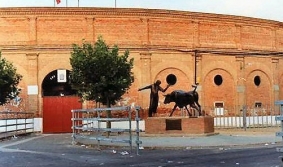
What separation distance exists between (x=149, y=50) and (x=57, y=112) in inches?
306

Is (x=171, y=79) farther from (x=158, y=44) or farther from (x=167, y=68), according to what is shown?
(x=158, y=44)

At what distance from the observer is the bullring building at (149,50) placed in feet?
113

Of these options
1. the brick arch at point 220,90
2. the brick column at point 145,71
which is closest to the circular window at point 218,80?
the brick arch at point 220,90

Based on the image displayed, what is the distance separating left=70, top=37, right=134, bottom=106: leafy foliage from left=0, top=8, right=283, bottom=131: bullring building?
24.5 ft

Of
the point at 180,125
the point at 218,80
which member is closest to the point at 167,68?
the point at 218,80

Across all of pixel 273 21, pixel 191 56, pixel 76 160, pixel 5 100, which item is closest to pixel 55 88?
pixel 5 100

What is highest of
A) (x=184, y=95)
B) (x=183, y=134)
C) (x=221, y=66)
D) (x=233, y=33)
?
(x=233, y=33)

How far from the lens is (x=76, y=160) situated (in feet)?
40.9

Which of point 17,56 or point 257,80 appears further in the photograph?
point 257,80

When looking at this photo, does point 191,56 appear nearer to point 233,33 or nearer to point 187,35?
point 187,35

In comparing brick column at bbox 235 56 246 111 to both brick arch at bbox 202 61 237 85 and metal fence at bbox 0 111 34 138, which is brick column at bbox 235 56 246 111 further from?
metal fence at bbox 0 111 34 138

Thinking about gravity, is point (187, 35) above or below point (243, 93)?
above

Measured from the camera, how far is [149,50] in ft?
117

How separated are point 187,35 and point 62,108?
10483 mm
